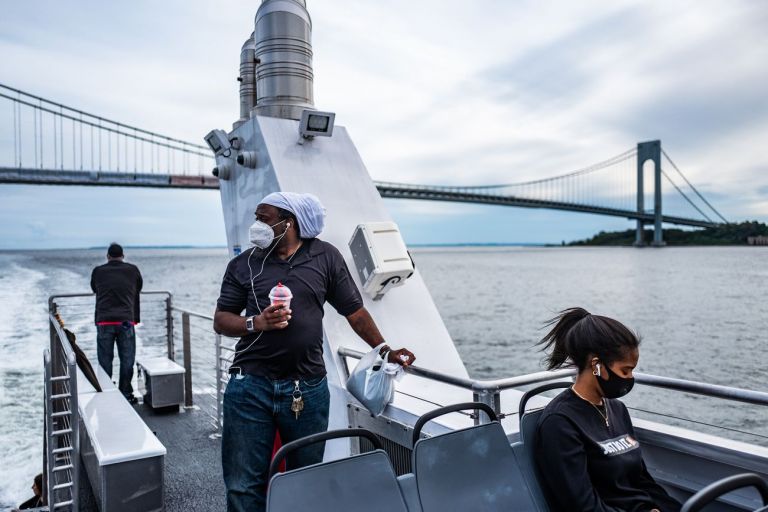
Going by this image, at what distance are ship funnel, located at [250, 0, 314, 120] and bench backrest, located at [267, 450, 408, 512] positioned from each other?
331cm

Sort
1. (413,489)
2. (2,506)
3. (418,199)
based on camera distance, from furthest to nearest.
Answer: (418,199) < (2,506) < (413,489)

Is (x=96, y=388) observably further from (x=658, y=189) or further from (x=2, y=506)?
(x=658, y=189)

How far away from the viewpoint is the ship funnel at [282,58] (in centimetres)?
441

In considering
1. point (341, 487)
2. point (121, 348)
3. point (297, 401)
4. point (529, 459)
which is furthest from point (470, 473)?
point (121, 348)

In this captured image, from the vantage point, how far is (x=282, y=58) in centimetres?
441

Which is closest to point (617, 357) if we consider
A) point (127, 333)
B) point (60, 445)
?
point (60, 445)

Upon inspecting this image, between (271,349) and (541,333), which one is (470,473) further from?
(541,333)

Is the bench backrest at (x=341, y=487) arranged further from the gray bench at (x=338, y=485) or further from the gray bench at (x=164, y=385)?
the gray bench at (x=164, y=385)

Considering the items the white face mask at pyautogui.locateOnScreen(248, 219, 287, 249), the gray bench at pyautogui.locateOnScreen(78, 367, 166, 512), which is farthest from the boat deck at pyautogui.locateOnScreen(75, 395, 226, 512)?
the white face mask at pyautogui.locateOnScreen(248, 219, 287, 249)

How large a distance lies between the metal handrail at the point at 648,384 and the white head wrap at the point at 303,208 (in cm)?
66

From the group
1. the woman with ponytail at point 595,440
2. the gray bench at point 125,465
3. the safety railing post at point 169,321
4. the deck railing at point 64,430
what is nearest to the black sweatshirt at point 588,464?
the woman with ponytail at point 595,440

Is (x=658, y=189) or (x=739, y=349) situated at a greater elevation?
(x=658, y=189)

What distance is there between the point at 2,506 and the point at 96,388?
7.62ft

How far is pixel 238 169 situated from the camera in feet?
14.9
